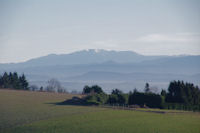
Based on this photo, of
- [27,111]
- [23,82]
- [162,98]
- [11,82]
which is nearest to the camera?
[27,111]

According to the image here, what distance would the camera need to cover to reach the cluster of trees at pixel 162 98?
60.0 m

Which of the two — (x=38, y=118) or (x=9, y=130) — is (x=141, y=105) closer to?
(x=38, y=118)

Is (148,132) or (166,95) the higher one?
(166,95)

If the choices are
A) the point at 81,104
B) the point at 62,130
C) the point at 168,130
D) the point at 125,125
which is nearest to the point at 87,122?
the point at 125,125

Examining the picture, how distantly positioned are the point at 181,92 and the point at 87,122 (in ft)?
106

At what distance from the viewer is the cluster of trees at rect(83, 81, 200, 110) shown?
197 feet

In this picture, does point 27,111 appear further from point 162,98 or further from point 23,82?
point 23,82

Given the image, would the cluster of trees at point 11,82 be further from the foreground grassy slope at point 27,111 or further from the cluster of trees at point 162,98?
the cluster of trees at point 162,98

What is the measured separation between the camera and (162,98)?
59.9m

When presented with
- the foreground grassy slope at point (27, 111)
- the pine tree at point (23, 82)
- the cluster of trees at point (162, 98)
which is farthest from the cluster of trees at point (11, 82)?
the cluster of trees at point (162, 98)

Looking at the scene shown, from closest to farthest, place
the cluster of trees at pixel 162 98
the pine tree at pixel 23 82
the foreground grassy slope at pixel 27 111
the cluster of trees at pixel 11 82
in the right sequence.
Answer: the foreground grassy slope at pixel 27 111
the cluster of trees at pixel 162 98
the cluster of trees at pixel 11 82
the pine tree at pixel 23 82

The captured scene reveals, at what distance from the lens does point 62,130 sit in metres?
28.9

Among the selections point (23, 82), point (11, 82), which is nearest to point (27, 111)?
point (11, 82)

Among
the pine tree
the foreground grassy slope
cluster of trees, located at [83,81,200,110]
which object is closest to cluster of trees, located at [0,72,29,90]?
the pine tree
